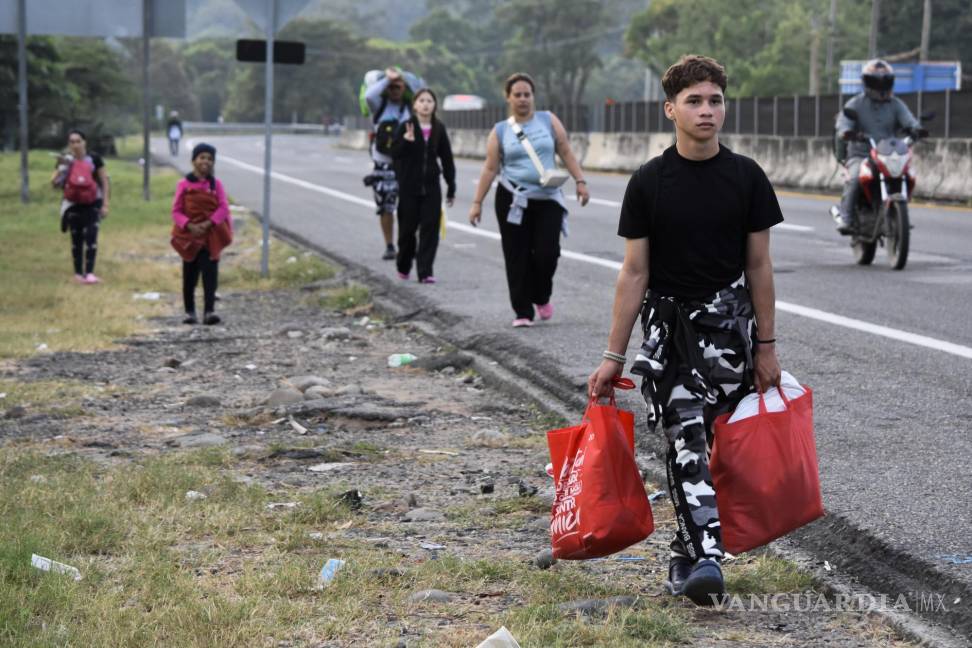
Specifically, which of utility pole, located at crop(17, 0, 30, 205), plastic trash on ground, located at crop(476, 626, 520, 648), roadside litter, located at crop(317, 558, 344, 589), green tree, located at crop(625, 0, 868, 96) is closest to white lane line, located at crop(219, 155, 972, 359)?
roadside litter, located at crop(317, 558, 344, 589)

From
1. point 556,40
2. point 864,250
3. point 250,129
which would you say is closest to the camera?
point 864,250

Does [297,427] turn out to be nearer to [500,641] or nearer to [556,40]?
[500,641]

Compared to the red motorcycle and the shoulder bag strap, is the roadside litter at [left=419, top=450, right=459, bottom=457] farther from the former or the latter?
the red motorcycle

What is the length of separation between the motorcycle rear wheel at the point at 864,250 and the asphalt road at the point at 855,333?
0.13 m

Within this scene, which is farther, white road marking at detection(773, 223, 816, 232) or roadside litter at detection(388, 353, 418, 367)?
white road marking at detection(773, 223, 816, 232)

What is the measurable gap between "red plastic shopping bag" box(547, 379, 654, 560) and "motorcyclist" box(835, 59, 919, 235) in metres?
9.87

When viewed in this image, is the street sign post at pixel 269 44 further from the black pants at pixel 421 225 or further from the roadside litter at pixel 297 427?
the roadside litter at pixel 297 427

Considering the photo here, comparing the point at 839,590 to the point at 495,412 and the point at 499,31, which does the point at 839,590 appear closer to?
the point at 495,412

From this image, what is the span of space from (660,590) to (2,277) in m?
12.0

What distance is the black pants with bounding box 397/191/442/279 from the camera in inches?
543

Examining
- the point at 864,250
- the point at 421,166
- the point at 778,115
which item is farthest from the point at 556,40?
the point at 421,166

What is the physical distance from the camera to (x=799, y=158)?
94.7 feet

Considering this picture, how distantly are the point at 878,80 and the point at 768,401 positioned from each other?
9.97 meters

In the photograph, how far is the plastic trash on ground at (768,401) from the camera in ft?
16.0
